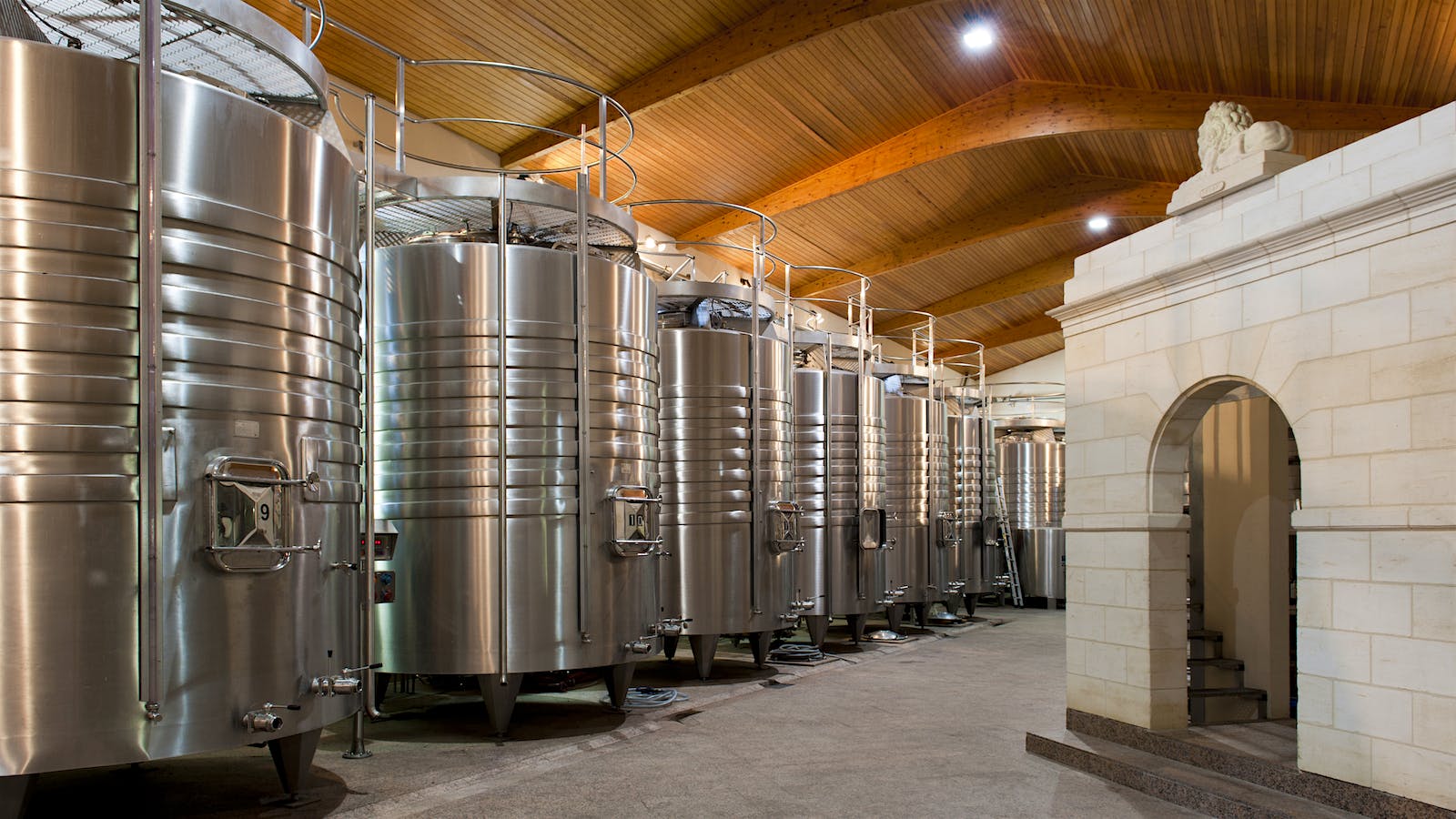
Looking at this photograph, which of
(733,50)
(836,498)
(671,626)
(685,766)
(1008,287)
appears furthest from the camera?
(1008,287)

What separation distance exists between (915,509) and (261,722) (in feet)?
37.6

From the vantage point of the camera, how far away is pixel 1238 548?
7.48 m

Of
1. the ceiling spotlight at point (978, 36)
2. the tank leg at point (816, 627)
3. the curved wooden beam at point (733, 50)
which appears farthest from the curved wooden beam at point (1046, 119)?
the tank leg at point (816, 627)

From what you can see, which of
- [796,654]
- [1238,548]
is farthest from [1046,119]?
[1238,548]

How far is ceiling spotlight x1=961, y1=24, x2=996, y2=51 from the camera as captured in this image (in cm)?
1450

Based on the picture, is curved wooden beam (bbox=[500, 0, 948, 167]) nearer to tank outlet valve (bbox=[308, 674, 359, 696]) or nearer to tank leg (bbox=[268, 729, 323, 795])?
tank outlet valve (bbox=[308, 674, 359, 696])

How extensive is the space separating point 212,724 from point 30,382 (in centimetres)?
158

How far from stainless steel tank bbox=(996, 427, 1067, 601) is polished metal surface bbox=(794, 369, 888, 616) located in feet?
27.5

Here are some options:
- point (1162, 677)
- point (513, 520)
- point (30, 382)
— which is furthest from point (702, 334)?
point (30, 382)

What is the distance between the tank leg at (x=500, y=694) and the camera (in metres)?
7.22

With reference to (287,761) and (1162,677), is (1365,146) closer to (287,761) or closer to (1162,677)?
(1162,677)

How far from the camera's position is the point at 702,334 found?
404 inches

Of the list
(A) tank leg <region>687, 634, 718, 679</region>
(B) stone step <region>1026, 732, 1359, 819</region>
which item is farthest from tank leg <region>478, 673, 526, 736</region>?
(B) stone step <region>1026, 732, 1359, 819</region>

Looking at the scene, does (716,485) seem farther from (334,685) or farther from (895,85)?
(895,85)
